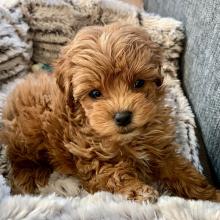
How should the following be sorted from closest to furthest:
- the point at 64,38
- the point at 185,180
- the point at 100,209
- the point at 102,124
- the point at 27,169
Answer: the point at 100,209
the point at 102,124
the point at 185,180
the point at 27,169
the point at 64,38

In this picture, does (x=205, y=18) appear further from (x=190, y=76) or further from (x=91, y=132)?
(x=91, y=132)

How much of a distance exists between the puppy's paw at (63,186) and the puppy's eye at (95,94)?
1.28 feet

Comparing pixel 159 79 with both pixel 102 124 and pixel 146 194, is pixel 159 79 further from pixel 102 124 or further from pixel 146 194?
pixel 146 194

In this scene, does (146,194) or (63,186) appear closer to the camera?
(146,194)

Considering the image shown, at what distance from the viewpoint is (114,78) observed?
67.2 inches

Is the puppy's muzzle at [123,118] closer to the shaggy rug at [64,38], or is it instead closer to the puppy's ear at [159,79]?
the puppy's ear at [159,79]

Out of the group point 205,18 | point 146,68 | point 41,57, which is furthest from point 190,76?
point 41,57

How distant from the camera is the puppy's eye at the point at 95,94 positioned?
68.5 inches

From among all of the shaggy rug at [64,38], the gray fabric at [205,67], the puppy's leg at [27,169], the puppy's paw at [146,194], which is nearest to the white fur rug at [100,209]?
the puppy's paw at [146,194]

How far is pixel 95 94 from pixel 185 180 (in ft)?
1.68

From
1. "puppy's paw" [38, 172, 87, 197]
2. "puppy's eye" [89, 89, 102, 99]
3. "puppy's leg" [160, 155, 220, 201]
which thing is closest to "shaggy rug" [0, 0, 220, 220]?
"puppy's paw" [38, 172, 87, 197]

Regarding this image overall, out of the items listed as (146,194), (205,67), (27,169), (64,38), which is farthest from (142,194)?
(64,38)

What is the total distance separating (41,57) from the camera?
2775mm

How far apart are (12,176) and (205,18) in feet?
3.43
